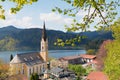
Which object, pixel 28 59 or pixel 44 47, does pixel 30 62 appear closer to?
pixel 28 59

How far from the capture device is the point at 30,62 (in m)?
68.4

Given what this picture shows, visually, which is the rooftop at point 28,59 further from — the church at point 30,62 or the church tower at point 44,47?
the church tower at point 44,47

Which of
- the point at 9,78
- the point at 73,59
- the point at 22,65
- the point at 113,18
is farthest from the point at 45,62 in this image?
the point at 113,18

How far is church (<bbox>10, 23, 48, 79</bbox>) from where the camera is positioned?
64375 mm

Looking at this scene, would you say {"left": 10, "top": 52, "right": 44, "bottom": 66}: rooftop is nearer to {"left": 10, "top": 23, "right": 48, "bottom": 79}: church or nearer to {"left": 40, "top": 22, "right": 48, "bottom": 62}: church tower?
{"left": 10, "top": 23, "right": 48, "bottom": 79}: church

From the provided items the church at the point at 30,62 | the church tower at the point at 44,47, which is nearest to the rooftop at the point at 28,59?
the church at the point at 30,62

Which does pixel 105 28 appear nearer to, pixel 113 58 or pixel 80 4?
pixel 80 4

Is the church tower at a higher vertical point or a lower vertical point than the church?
higher

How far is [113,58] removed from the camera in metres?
20.2

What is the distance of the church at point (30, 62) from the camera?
6438cm

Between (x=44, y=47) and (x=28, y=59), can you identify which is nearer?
(x=28, y=59)

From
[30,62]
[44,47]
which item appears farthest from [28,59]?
[44,47]

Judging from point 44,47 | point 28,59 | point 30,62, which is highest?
point 44,47

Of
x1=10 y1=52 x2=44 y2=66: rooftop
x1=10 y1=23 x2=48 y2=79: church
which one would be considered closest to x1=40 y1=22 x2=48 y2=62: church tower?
x1=10 y1=23 x2=48 y2=79: church
